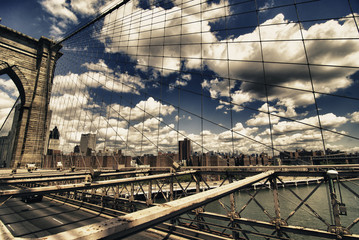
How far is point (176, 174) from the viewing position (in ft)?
35.7

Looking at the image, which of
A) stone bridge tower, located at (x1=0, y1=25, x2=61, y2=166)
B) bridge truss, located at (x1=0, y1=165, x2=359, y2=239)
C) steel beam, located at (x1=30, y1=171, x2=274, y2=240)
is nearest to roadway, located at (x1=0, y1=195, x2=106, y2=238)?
bridge truss, located at (x1=0, y1=165, x2=359, y2=239)

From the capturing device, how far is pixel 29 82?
80.3ft

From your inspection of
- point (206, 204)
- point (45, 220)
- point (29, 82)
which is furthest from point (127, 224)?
point (29, 82)

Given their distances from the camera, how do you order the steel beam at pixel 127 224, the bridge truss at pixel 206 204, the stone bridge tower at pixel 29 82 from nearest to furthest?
the steel beam at pixel 127 224
the bridge truss at pixel 206 204
the stone bridge tower at pixel 29 82

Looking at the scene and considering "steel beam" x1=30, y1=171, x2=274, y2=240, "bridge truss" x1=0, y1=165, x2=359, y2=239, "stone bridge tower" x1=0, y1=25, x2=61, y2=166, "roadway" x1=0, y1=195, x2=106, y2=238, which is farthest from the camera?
"stone bridge tower" x1=0, y1=25, x2=61, y2=166

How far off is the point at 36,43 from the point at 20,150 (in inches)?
612

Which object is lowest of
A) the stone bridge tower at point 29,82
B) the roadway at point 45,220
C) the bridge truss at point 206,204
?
the roadway at point 45,220

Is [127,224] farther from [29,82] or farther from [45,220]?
[29,82]

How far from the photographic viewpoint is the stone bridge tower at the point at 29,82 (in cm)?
2219

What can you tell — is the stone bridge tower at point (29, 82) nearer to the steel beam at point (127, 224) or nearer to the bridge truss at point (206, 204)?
the bridge truss at point (206, 204)

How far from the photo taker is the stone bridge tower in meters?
22.2

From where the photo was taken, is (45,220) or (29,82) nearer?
(45,220)

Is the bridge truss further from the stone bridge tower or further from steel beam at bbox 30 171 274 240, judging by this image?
the stone bridge tower

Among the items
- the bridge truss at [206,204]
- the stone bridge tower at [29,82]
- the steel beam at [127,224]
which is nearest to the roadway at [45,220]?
the bridge truss at [206,204]
